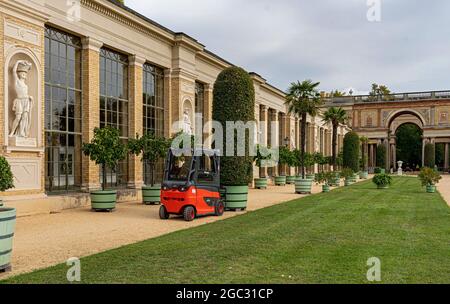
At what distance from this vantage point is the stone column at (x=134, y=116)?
68.9 feet

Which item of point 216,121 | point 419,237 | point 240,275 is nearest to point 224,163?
point 216,121

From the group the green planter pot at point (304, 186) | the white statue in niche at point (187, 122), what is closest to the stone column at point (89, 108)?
the white statue in niche at point (187, 122)

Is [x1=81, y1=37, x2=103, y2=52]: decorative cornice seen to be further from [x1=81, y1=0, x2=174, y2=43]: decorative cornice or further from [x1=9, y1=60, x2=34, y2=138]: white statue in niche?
[x1=9, y1=60, x2=34, y2=138]: white statue in niche

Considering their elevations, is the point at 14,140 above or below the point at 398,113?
below

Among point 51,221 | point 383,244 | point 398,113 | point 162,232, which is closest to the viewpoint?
point 383,244

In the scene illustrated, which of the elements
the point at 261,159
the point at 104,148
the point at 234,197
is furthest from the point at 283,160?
the point at 104,148

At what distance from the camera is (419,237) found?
9.90m

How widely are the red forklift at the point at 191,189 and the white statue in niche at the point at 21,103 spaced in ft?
15.6

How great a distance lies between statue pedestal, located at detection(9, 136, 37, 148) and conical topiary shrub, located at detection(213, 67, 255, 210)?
6.47 meters

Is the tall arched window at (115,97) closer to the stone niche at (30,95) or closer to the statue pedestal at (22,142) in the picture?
the stone niche at (30,95)

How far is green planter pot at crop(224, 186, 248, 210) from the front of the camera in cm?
1645

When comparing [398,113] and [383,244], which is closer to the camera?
[383,244]
